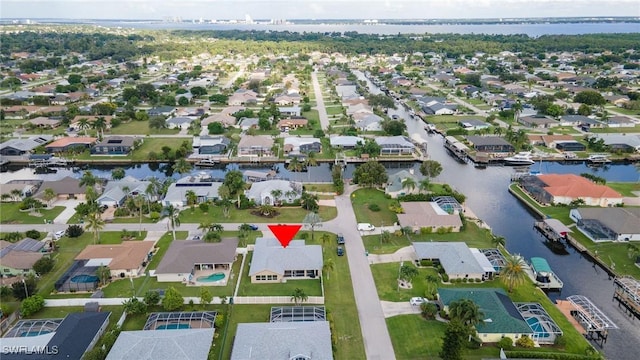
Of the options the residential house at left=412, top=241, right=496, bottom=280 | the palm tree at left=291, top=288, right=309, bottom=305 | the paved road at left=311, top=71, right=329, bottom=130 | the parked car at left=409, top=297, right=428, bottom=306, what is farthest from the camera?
the paved road at left=311, top=71, right=329, bottom=130

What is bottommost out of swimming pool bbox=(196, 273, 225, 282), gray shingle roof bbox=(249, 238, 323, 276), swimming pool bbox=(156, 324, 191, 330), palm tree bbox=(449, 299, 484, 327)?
swimming pool bbox=(196, 273, 225, 282)

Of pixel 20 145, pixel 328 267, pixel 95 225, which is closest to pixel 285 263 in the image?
pixel 328 267

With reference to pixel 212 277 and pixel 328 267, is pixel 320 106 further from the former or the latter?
pixel 212 277

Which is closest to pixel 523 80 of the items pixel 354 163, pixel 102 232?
pixel 354 163

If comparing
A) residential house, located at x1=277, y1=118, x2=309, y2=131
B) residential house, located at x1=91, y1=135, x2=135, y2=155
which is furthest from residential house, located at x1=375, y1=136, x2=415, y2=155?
residential house, located at x1=91, y1=135, x2=135, y2=155

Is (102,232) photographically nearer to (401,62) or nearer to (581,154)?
(581,154)

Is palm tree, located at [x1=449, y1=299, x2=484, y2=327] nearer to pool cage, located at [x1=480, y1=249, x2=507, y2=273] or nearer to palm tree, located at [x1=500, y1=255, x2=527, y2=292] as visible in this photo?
palm tree, located at [x1=500, y1=255, x2=527, y2=292]
